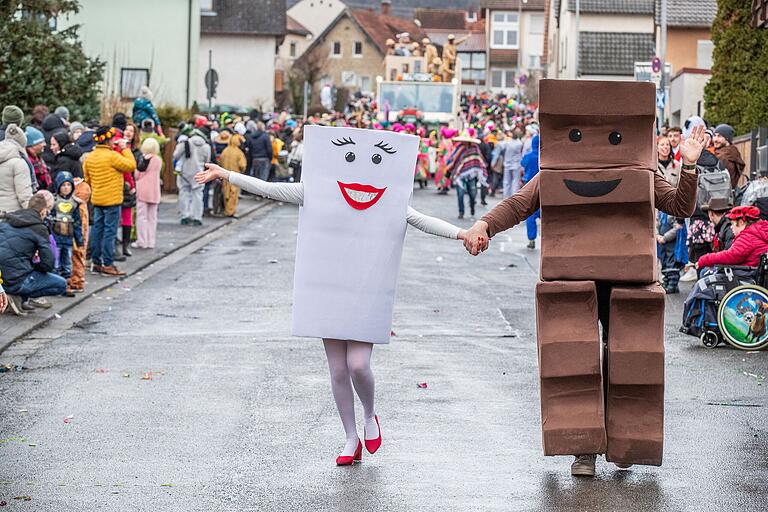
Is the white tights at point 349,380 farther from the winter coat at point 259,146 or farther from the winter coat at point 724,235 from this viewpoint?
the winter coat at point 259,146

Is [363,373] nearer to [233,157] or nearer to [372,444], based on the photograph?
[372,444]

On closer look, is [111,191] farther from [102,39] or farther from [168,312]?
[102,39]

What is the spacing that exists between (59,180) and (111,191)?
1.96m

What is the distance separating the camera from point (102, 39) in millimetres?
51781

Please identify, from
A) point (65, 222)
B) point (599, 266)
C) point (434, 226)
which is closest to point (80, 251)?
point (65, 222)

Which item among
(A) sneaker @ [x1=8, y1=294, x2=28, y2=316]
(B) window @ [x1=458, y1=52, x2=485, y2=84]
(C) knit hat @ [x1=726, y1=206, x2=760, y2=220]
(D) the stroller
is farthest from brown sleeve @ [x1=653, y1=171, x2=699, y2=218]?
(B) window @ [x1=458, y1=52, x2=485, y2=84]

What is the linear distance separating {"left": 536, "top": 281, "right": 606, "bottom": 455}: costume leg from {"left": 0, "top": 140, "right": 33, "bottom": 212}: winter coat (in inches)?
318

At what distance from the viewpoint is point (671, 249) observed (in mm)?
16672

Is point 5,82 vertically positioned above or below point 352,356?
above

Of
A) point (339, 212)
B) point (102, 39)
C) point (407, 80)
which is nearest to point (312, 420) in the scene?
point (339, 212)

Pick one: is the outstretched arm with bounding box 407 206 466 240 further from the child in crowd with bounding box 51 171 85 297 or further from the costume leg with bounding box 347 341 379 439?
the child in crowd with bounding box 51 171 85 297

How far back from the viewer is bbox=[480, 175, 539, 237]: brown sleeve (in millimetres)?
7516

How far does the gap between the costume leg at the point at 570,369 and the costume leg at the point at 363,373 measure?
93 centimetres

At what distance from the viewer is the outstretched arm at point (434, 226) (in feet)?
24.7
